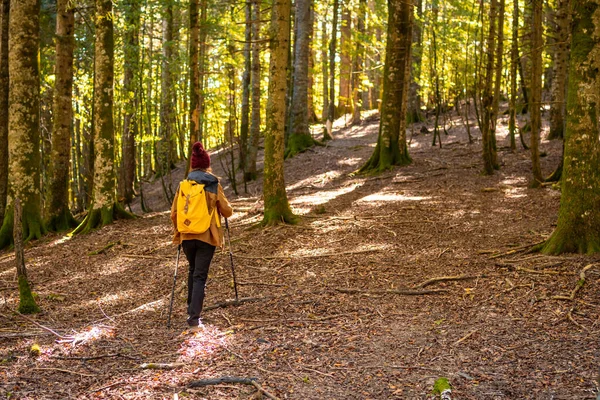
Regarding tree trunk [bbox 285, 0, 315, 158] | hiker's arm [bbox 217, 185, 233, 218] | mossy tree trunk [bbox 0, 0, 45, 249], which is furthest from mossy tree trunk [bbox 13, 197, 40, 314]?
tree trunk [bbox 285, 0, 315, 158]

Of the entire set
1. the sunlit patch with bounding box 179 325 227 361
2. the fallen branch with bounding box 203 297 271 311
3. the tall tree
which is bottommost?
the sunlit patch with bounding box 179 325 227 361

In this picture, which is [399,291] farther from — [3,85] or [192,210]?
[3,85]

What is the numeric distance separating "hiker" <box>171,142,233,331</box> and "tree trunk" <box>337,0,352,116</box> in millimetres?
17513

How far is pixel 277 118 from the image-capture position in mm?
11070

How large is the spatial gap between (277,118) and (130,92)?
Answer: 9.07m

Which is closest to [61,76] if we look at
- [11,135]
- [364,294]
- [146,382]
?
[11,135]

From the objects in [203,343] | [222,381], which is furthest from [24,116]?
[222,381]

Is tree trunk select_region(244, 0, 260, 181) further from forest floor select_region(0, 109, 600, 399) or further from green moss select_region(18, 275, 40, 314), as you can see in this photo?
green moss select_region(18, 275, 40, 314)

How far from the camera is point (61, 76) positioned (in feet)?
47.0

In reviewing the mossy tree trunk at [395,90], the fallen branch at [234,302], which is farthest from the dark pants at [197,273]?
the mossy tree trunk at [395,90]

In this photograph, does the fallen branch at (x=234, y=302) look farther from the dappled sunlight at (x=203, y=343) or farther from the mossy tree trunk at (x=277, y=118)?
the mossy tree trunk at (x=277, y=118)

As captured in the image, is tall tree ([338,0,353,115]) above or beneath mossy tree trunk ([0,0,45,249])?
above

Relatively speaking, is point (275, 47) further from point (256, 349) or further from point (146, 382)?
point (146, 382)

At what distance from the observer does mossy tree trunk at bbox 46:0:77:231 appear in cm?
1430
